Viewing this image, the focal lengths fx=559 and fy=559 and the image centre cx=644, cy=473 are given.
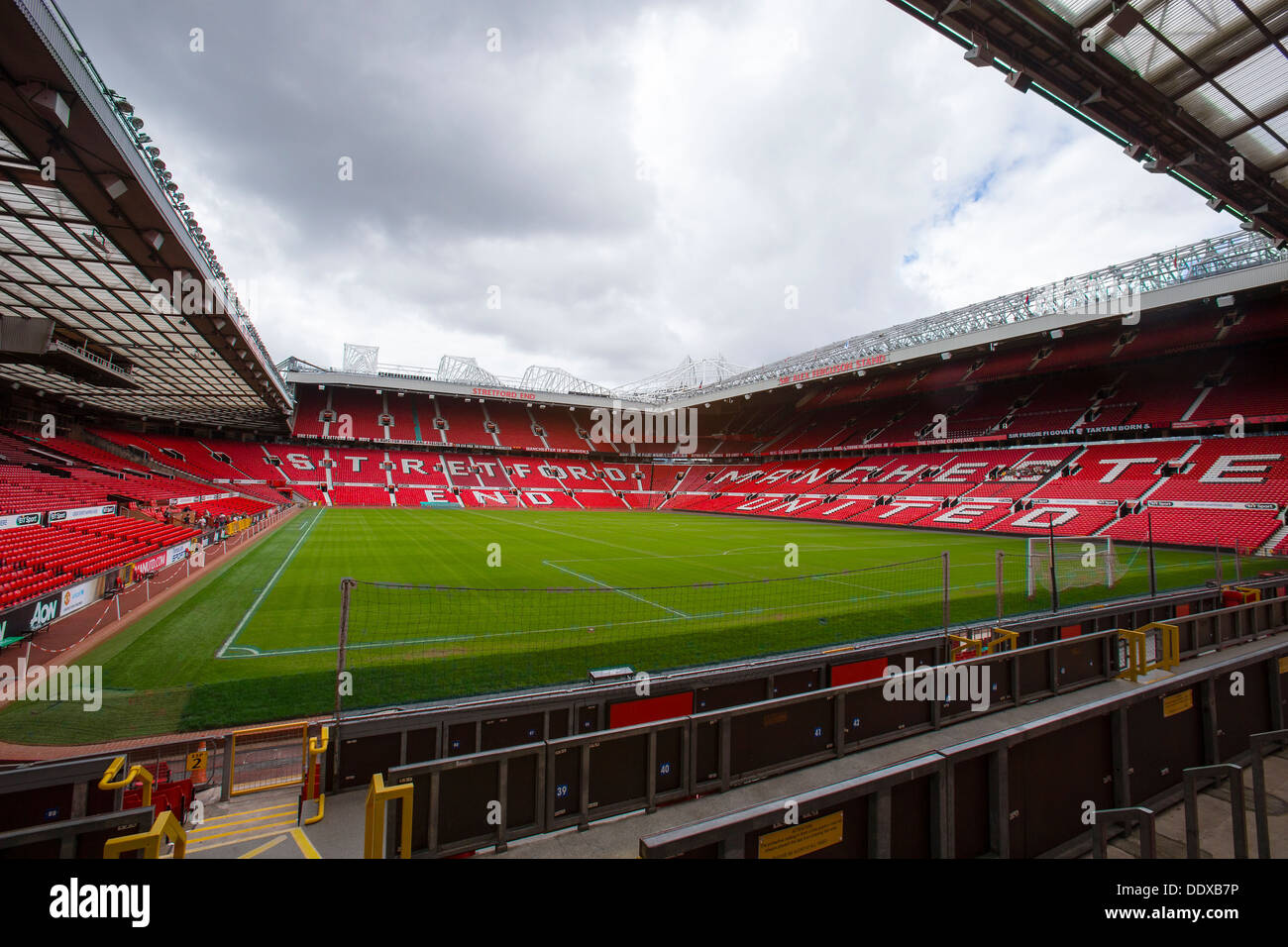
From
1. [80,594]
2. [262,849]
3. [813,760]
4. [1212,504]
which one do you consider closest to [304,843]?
[262,849]

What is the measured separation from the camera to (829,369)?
43.5m

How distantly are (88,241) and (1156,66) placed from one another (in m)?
19.8

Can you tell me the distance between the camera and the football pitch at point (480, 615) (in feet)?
26.3

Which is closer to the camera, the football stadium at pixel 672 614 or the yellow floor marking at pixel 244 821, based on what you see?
the football stadium at pixel 672 614

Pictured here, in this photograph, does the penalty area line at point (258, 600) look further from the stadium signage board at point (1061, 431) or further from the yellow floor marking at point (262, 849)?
the stadium signage board at point (1061, 431)

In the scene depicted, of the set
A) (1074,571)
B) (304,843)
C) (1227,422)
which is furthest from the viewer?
(1227,422)

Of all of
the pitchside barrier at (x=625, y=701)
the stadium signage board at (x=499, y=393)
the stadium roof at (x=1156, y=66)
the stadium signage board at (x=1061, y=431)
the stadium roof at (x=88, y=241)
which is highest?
the stadium signage board at (x=499, y=393)

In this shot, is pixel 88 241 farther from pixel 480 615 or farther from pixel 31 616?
pixel 480 615

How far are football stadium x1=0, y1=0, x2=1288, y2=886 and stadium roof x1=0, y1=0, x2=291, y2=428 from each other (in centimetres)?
9

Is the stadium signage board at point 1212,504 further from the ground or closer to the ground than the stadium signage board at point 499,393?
closer to the ground

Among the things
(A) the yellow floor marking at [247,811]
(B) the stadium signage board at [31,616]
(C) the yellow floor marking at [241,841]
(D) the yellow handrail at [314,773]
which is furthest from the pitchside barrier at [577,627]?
(B) the stadium signage board at [31,616]

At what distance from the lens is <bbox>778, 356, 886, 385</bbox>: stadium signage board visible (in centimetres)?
4102

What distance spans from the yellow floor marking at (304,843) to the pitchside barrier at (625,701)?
52 cm
